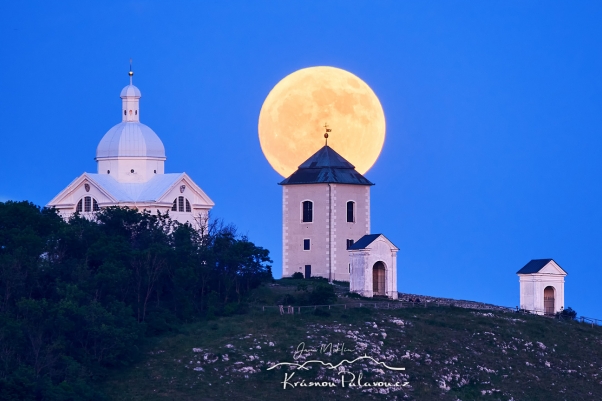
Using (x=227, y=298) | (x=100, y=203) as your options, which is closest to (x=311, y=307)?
(x=227, y=298)

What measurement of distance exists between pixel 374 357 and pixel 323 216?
20.9 metres

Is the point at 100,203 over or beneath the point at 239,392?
over

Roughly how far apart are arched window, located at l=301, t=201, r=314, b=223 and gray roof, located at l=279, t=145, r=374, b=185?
4.74ft

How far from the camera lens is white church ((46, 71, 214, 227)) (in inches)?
4016

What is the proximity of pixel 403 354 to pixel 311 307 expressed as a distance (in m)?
7.48

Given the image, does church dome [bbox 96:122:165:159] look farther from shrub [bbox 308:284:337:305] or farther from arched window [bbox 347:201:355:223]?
shrub [bbox 308:284:337:305]

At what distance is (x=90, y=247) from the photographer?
3282 inches

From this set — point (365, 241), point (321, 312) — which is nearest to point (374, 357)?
point (321, 312)

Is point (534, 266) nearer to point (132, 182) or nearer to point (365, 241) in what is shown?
point (365, 241)

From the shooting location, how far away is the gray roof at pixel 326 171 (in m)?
96.2

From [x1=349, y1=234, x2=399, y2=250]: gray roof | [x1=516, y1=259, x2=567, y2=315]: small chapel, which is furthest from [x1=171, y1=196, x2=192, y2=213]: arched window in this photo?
[x1=516, y1=259, x2=567, y2=315]: small chapel

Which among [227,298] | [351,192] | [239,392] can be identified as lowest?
[239,392]

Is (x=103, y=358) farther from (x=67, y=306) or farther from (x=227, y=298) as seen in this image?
(x=227, y=298)

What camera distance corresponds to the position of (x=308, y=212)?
9662 centimetres
